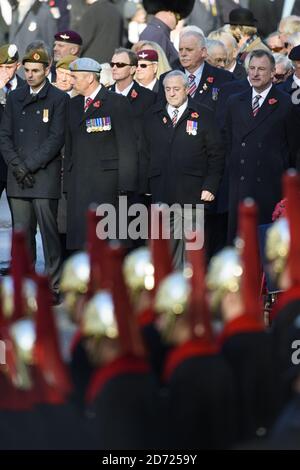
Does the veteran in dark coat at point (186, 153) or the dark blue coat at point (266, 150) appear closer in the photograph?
the dark blue coat at point (266, 150)

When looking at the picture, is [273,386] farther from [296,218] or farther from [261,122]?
[261,122]

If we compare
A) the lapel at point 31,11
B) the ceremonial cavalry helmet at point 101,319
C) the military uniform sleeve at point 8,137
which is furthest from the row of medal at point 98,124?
the ceremonial cavalry helmet at point 101,319

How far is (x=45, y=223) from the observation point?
1216cm

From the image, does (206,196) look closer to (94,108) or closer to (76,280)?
(94,108)

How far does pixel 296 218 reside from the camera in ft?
18.5

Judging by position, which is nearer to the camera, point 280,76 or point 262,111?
point 262,111

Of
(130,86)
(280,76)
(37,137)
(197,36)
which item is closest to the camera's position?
(37,137)

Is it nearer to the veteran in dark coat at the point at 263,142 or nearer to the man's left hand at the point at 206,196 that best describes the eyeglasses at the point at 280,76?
the veteran in dark coat at the point at 263,142

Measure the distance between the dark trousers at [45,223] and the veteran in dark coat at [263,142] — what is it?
1.46 metres

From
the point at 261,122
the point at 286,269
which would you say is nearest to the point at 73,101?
the point at 261,122

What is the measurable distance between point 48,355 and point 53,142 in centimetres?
728

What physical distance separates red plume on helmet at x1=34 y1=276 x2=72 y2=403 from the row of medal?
6858mm

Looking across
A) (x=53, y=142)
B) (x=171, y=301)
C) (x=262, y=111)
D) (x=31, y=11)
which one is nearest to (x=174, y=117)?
(x=262, y=111)

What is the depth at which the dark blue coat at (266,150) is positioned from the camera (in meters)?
11.5
